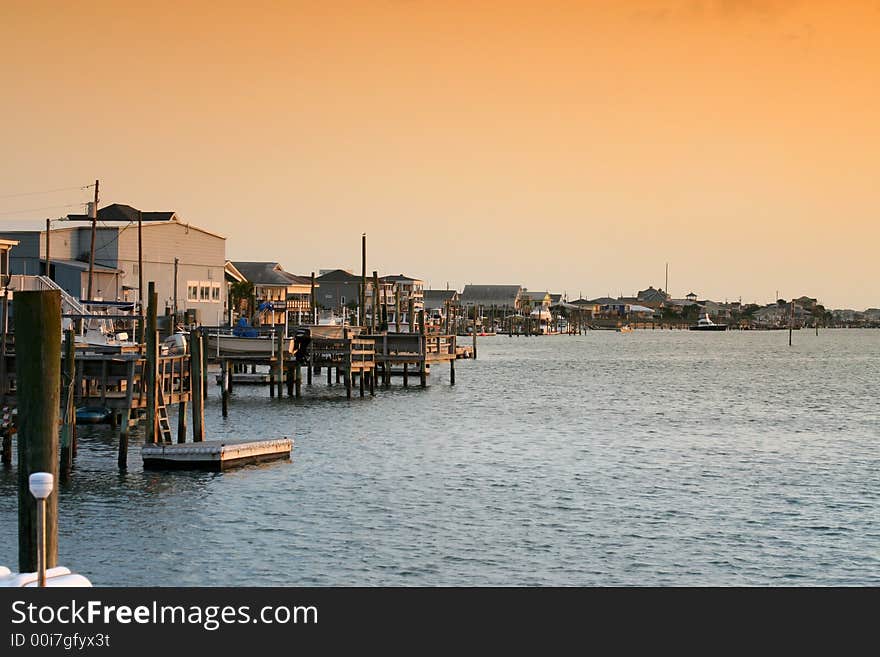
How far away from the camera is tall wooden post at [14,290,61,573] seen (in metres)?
17.4

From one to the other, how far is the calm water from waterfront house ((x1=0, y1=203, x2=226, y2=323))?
3145 centimetres

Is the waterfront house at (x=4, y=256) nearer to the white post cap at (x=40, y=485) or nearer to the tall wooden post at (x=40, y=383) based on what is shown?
the tall wooden post at (x=40, y=383)

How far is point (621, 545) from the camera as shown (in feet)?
89.1

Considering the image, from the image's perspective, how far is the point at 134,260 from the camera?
91.2 metres

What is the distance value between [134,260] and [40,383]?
75776 mm

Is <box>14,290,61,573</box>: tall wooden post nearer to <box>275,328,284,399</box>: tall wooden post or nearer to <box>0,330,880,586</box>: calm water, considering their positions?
<box>0,330,880,586</box>: calm water

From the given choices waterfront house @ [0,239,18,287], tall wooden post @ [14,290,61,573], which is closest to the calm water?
tall wooden post @ [14,290,61,573]

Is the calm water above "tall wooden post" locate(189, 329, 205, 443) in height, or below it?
below

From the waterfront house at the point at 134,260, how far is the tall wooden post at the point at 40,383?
6395 cm

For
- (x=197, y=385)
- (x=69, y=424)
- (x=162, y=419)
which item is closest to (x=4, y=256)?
(x=162, y=419)

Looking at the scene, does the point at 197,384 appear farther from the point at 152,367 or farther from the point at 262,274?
the point at 262,274

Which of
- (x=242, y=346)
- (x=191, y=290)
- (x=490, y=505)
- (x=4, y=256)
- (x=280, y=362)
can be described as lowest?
(x=490, y=505)
